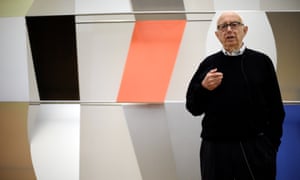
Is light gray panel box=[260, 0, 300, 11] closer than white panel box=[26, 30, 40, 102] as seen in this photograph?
Yes

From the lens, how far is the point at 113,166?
2.30 meters

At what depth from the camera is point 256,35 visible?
227 centimetres

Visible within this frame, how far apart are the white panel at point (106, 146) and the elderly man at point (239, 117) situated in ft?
2.45

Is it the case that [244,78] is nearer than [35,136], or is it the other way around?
[244,78]

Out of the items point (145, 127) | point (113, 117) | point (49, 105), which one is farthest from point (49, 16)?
point (145, 127)

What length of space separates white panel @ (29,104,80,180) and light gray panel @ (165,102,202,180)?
0.82 m

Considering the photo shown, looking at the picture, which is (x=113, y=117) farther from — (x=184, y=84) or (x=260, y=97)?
(x=260, y=97)

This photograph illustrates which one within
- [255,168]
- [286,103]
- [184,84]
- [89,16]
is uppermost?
[89,16]

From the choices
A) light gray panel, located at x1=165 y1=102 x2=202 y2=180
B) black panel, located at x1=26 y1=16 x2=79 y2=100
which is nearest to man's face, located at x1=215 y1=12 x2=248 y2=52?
light gray panel, located at x1=165 y1=102 x2=202 y2=180

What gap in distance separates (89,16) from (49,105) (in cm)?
85

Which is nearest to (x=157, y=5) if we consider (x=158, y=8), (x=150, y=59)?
(x=158, y=8)

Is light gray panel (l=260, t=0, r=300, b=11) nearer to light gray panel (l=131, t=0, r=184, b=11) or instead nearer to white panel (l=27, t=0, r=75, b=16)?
light gray panel (l=131, t=0, r=184, b=11)

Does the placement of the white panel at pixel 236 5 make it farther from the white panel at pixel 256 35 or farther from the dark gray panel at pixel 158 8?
the dark gray panel at pixel 158 8

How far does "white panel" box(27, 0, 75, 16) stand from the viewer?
2.36 meters
